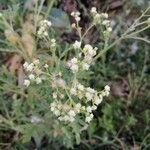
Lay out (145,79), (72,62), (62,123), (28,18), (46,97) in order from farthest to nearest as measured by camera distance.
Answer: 1. (145,79)
2. (28,18)
3. (62,123)
4. (46,97)
5. (72,62)

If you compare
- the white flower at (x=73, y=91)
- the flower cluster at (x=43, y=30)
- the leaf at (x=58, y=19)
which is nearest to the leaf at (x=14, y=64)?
the leaf at (x=58, y=19)

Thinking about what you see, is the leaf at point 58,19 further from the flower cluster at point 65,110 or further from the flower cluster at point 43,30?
the flower cluster at point 65,110

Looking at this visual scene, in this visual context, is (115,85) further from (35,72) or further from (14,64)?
(35,72)

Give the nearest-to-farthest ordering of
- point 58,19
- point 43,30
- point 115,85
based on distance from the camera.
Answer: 1. point 43,30
2. point 58,19
3. point 115,85

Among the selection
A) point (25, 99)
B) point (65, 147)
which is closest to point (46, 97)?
point (25, 99)

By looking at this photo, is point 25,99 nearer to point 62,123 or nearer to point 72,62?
point 62,123

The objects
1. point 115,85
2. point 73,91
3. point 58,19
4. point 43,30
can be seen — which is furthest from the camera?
point 115,85

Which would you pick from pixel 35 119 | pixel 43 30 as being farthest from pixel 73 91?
pixel 35 119

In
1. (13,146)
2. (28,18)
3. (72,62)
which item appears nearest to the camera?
(72,62)
